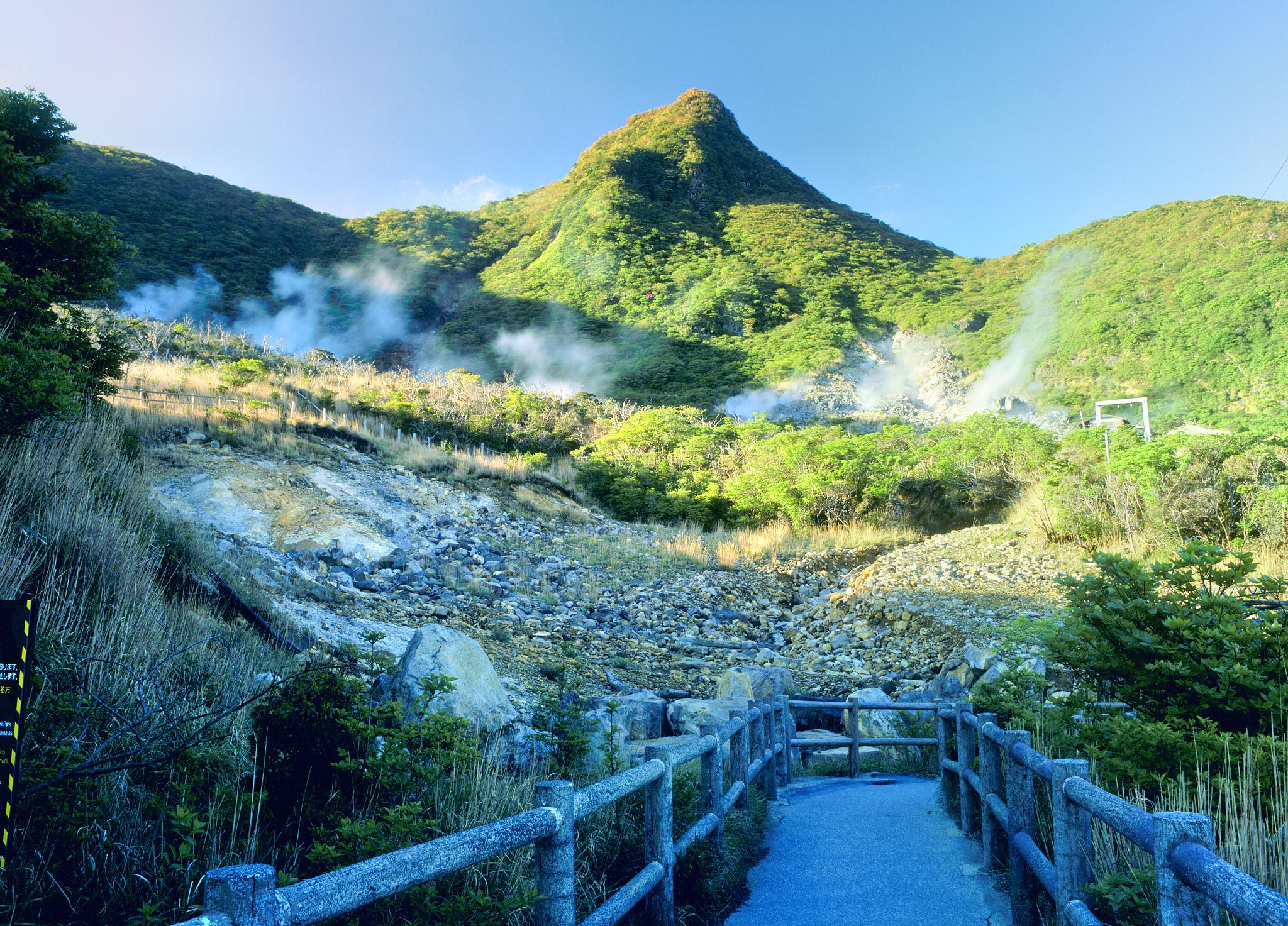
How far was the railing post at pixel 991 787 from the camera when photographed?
189 inches

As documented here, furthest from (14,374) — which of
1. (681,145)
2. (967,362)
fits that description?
(681,145)

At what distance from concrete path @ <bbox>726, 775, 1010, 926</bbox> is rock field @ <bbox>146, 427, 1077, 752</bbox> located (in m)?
2.27

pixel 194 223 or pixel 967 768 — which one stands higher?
pixel 194 223

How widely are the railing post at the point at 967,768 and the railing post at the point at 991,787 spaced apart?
73 centimetres

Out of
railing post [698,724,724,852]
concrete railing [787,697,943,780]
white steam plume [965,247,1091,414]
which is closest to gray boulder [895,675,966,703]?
concrete railing [787,697,943,780]

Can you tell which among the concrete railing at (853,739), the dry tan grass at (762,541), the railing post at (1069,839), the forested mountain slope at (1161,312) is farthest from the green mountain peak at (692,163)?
the railing post at (1069,839)

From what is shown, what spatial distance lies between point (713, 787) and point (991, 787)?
181cm

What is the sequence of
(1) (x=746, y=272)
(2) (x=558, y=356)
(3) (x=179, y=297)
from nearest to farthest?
(3) (x=179, y=297) < (2) (x=558, y=356) < (1) (x=746, y=272)

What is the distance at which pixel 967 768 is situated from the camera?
5699 millimetres

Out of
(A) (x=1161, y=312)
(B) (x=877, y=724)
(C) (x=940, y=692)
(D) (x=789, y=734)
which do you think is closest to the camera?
(D) (x=789, y=734)

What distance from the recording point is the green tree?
20.3ft

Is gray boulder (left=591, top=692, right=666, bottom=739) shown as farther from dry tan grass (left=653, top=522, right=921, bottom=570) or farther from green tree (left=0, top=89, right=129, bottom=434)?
dry tan grass (left=653, top=522, right=921, bottom=570)

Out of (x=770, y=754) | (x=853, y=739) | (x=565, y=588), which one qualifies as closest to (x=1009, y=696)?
(x=770, y=754)

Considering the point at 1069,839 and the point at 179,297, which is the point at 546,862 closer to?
the point at 1069,839
